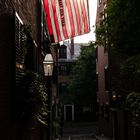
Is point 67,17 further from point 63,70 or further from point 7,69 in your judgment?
point 63,70

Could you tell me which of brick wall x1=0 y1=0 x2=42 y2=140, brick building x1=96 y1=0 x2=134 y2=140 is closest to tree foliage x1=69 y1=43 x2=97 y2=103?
brick building x1=96 y1=0 x2=134 y2=140

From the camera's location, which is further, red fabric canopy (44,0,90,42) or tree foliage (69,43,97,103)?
tree foliage (69,43,97,103)

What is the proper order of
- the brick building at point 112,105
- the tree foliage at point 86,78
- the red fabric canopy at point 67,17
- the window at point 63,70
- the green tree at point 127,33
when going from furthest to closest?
the window at point 63,70 < the tree foliage at point 86,78 < the brick building at point 112,105 < the green tree at point 127,33 < the red fabric canopy at point 67,17

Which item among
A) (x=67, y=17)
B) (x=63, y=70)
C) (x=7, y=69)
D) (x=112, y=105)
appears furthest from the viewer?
(x=63, y=70)

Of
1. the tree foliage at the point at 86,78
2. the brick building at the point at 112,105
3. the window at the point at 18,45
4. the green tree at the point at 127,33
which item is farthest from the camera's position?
the tree foliage at the point at 86,78

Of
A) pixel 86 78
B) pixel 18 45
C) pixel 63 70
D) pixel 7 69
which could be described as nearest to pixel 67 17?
pixel 18 45

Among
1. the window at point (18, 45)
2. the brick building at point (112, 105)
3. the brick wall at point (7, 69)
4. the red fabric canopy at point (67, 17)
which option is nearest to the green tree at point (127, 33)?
the red fabric canopy at point (67, 17)

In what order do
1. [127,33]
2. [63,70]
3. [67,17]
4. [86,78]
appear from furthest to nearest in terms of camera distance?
[63,70], [86,78], [127,33], [67,17]

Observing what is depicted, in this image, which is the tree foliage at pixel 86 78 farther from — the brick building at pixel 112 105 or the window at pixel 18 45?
the window at pixel 18 45

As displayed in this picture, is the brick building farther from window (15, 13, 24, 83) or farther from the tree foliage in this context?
the tree foliage

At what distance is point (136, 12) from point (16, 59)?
5624 mm

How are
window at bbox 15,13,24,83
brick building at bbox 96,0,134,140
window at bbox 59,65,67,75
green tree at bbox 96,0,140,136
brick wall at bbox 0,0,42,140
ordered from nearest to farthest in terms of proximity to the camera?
1. brick wall at bbox 0,0,42,140
2. window at bbox 15,13,24,83
3. green tree at bbox 96,0,140,136
4. brick building at bbox 96,0,134,140
5. window at bbox 59,65,67,75

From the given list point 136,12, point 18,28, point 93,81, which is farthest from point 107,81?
point 18,28

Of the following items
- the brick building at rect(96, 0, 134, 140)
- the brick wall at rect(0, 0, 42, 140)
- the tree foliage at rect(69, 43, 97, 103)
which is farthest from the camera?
the tree foliage at rect(69, 43, 97, 103)
